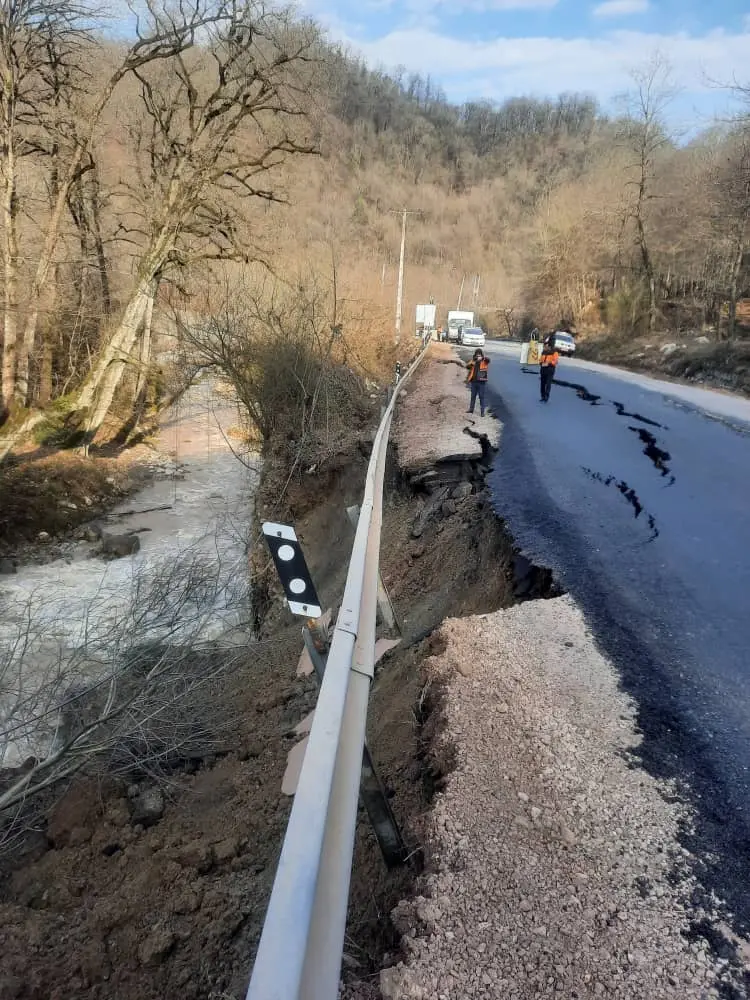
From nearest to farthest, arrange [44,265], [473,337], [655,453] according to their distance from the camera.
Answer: [655,453]
[44,265]
[473,337]

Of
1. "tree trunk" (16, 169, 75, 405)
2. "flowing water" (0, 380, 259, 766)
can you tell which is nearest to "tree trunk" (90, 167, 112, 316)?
"tree trunk" (16, 169, 75, 405)

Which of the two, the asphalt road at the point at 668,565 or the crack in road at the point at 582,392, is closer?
the asphalt road at the point at 668,565

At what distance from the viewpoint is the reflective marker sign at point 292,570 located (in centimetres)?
251

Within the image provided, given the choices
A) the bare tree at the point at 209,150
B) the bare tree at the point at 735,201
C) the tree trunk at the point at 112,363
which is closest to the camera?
the bare tree at the point at 209,150

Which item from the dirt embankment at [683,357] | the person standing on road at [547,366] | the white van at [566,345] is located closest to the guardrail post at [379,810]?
the person standing on road at [547,366]

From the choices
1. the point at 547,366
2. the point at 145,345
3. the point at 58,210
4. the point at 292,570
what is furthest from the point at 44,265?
the point at 292,570

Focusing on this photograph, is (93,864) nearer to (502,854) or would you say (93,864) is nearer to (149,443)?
(502,854)

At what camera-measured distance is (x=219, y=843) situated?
3377 mm

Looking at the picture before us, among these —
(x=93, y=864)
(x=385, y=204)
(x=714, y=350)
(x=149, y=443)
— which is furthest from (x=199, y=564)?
(x=385, y=204)

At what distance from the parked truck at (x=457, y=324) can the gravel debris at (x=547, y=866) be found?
140 ft

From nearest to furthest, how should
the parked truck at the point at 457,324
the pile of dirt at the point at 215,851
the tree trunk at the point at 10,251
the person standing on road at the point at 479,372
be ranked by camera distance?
1. the pile of dirt at the point at 215,851
2. the person standing on road at the point at 479,372
3. the tree trunk at the point at 10,251
4. the parked truck at the point at 457,324

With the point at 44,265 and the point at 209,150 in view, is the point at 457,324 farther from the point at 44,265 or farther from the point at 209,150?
the point at 44,265

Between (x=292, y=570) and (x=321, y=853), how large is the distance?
1.35 metres

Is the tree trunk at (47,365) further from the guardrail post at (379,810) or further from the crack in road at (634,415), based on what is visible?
the guardrail post at (379,810)
